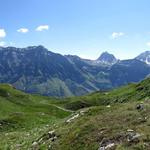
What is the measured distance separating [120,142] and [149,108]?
7.65 metres

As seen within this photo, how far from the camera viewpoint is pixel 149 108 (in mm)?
32000

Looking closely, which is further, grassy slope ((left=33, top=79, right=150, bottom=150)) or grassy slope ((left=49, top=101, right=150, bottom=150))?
grassy slope ((left=33, top=79, right=150, bottom=150))

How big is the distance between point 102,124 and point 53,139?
505 cm

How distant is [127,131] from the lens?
1057 inches

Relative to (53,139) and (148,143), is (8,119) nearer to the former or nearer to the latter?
(53,139)

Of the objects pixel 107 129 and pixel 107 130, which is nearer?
pixel 107 130

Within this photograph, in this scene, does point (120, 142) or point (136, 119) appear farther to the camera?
point (136, 119)

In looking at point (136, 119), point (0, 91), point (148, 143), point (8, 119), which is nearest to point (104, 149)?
point (148, 143)

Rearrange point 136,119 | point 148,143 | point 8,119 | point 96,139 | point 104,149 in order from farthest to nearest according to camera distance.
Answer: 1. point 8,119
2. point 136,119
3. point 96,139
4. point 104,149
5. point 148,143

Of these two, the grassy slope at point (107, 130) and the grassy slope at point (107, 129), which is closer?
the grassy slope at point (107, 130)

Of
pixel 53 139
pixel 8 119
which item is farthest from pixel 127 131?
pixel 8 119

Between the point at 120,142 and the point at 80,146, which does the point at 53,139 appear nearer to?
the point at 80,146

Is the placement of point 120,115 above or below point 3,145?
above

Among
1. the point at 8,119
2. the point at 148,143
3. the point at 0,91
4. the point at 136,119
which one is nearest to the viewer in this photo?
the point at 148,143
